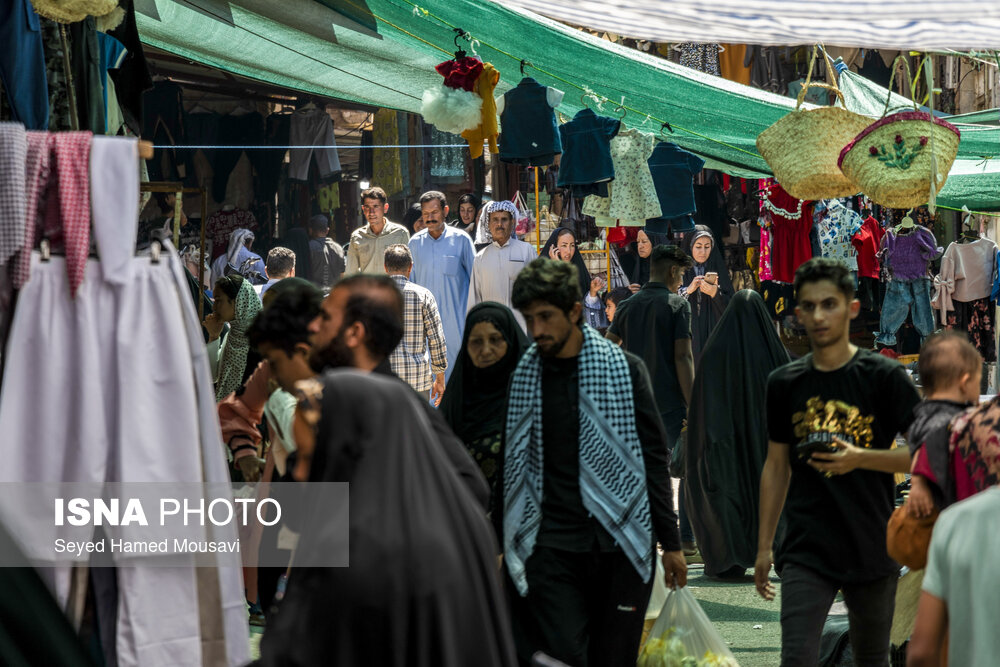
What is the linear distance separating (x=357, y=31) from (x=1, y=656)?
466 cm

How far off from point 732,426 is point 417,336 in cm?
212

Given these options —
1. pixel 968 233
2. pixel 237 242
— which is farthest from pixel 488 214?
pixel 968 233

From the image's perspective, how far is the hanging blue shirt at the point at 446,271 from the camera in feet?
32.3

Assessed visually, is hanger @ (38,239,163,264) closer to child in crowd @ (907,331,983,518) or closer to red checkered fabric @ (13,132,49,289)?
red checkered fabric @ (13,132,49,289)

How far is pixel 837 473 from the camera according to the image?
4.30 meters

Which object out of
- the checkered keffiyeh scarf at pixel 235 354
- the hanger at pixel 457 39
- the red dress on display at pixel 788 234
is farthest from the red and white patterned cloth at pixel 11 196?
the red dress on display at pixel 788 234

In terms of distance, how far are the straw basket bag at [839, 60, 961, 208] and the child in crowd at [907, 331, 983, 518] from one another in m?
2.10

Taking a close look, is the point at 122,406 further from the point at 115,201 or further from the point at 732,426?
the point at 732,426

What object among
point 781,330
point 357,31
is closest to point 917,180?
point 357,31

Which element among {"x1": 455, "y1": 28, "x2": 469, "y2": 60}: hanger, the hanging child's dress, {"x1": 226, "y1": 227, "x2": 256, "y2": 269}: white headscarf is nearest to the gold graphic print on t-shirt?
{"x1": 455, "y1": 28, "x2": 469, "y2": 60}: hanger

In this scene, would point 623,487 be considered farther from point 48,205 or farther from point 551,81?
point 551,81

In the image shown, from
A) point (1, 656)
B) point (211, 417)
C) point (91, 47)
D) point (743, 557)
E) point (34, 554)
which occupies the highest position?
point (91, 47)

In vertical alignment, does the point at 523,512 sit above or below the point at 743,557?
above

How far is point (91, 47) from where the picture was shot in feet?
15.8
